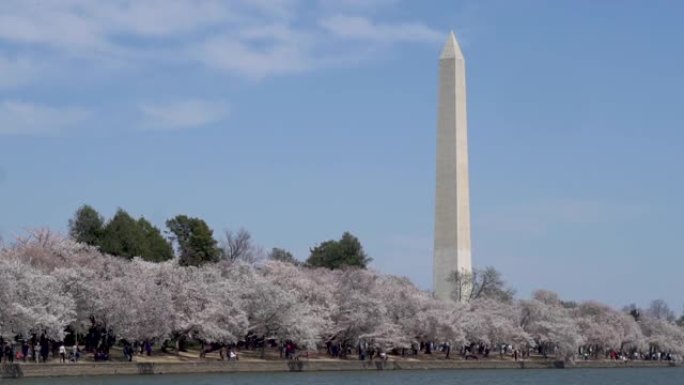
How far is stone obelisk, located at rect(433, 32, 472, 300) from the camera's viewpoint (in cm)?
8800

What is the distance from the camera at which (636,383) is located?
2549 inches

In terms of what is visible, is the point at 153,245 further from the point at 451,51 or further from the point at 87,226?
the point at 451,51

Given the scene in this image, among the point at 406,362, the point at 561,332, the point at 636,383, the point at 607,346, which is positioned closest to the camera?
the point at 636,383

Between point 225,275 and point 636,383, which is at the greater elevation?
point 225,275

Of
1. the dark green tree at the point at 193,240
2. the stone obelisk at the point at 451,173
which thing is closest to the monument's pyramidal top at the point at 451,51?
the stone obelisk at the point at 451,173

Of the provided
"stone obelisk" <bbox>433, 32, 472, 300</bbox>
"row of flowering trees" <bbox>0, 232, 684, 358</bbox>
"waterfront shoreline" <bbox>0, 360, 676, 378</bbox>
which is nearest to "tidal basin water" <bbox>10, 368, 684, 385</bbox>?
"waterfront shoreline" <bbox>0, 360, 676, 378</bbox>

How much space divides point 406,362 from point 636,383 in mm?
13943

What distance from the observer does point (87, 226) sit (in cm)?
8025

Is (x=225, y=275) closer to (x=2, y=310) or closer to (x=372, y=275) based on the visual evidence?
(x=372, y=275)

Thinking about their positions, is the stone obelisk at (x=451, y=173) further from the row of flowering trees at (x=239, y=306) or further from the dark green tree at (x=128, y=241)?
the dark green tree at (x=128, y=241)

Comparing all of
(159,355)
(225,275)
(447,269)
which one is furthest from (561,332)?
(159,355)

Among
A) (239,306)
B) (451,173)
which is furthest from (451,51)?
(239,306)

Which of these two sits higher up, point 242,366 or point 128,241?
point 128,241

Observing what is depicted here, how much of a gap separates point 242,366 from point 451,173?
33.8 metres
